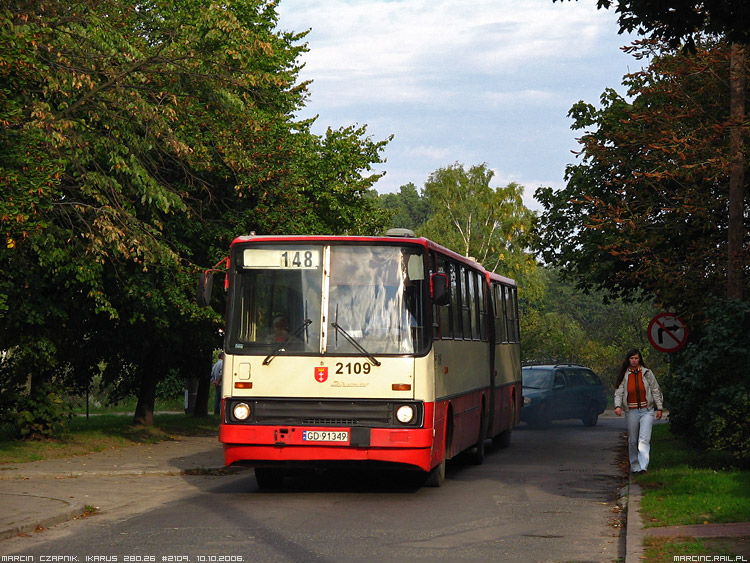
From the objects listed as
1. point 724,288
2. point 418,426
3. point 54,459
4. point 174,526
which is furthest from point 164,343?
point 174,526

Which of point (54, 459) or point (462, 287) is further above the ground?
point (462, 287)

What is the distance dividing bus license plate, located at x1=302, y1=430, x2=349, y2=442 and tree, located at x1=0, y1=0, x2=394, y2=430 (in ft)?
16.2

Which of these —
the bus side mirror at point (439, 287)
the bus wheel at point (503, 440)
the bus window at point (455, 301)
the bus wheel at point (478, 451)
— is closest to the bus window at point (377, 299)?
the bus side mirror at point (439, 287)

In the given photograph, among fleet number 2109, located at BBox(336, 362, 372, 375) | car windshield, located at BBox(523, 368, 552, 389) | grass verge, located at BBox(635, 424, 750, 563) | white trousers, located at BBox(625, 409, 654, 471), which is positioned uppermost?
fleet number 2109, located at BBox(336, 362, 372, 375)

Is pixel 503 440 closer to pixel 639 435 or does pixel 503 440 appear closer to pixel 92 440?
pixel 639 435

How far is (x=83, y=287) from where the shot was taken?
70.5 ft

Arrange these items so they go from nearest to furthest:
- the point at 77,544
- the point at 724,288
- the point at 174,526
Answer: the point at 77,544 → the point at 174,526 → the point at 724,288

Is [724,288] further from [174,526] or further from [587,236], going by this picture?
[174,526]

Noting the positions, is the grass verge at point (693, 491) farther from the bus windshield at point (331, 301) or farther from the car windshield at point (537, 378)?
the car windshield at point (537, 378)

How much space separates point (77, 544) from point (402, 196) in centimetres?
13987

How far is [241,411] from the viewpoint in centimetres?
1395

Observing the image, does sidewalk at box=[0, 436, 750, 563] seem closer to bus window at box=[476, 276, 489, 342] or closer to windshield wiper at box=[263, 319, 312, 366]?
windshield wiper at box=[263, 319, 312, 366]

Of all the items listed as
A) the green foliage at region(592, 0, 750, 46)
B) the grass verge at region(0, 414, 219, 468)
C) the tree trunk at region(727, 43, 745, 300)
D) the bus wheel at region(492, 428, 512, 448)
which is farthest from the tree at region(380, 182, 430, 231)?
the green foliage at region(592, 0, 750, 46)

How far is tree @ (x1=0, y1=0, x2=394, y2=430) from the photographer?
1669 centimetres
